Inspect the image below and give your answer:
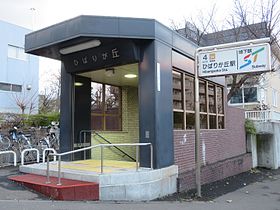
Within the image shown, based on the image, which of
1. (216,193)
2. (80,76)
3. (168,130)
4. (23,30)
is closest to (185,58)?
(168,130)

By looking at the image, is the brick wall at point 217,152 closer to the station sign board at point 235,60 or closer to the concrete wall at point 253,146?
the concrete wall at point 253,146

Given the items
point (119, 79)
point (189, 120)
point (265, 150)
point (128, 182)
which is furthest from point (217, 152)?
point (265, 150)

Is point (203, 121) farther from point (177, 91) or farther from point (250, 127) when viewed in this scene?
point (250, 127)

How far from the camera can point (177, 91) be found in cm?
1047

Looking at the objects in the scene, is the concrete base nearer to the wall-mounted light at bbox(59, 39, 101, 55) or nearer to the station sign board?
the station sign board

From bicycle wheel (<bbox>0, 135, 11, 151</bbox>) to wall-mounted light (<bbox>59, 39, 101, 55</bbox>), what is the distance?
4.93 metres

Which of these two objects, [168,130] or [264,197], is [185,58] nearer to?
[168,130]

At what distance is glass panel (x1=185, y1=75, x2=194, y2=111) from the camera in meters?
11.1

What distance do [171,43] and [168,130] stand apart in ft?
8.40

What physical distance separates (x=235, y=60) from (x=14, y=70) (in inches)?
831

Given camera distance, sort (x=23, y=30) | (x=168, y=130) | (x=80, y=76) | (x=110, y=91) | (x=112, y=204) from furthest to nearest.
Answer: (x=23, y=30)
(x=110, y=91)
(x=80, y=76)
(x=168, y=130)
(x=112, y=204)

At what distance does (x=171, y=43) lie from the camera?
995 cm

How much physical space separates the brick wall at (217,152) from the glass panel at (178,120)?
20 cm

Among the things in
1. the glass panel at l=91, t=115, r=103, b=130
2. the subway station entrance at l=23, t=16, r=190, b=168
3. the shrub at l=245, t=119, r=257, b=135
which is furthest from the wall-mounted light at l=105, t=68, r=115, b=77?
the shrub at l=245, t=119, r=257, b=135
